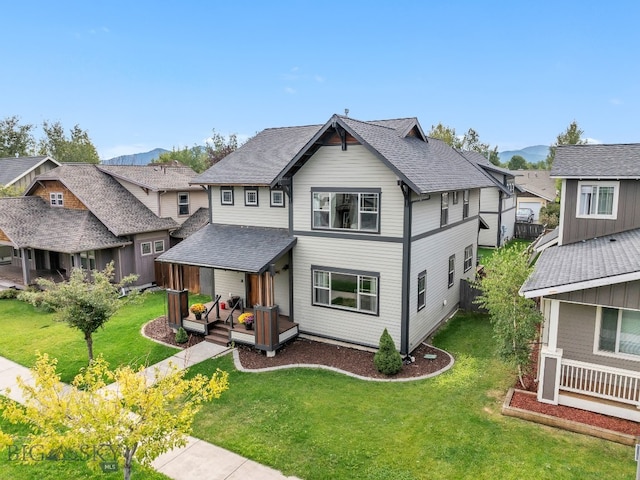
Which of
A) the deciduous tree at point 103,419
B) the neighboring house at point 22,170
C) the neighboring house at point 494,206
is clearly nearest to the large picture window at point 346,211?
the deciduous tree at point 103,419

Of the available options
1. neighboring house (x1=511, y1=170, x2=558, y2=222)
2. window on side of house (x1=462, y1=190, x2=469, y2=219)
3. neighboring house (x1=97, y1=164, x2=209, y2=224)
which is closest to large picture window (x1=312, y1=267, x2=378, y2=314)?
window on side of house (x1=462, y1=190, x2=469, y2=219)

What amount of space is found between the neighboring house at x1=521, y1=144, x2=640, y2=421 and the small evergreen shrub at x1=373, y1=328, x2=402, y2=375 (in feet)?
13.0

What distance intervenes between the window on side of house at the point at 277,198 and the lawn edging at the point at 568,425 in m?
10.4

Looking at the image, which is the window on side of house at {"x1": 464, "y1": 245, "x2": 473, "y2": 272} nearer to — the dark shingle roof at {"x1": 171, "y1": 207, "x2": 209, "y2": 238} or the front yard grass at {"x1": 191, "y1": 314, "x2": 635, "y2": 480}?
the front yard grass at {"x1": 191, "y1": 314, "x2": 635, "y2": 480}

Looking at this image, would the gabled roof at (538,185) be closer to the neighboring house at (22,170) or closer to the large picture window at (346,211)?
the large picture window at (346,211)

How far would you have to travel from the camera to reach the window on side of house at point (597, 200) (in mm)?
13125

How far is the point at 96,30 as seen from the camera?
32.3 metres

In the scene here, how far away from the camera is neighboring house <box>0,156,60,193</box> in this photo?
36250 millimetres

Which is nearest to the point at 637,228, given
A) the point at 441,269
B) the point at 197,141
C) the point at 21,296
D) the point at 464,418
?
the point at 441,269

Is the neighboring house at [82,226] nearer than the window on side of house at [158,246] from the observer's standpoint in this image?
Yes

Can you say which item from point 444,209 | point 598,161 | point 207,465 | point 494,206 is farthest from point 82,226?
point 494,206

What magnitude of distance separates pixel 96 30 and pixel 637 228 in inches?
1440

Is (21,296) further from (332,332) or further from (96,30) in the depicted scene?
(96,30)

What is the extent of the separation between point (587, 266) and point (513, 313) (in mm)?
2180
